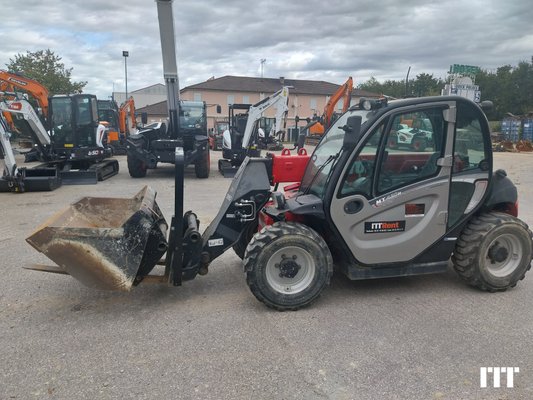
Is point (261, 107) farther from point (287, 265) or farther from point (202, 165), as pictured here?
point (287, 265)

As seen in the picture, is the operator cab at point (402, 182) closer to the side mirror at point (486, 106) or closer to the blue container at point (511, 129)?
→ the side mirror at point (486, 106)

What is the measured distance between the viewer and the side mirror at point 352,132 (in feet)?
12.2

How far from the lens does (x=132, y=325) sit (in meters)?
3.63

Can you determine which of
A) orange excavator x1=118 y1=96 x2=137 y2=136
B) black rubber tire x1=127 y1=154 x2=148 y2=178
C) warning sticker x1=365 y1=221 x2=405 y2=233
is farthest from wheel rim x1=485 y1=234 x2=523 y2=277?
orange excavator x1=118 y1=96 x2=137 y2=136

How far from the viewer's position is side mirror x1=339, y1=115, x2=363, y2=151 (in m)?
3.71

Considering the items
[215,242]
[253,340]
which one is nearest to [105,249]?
[215,242]

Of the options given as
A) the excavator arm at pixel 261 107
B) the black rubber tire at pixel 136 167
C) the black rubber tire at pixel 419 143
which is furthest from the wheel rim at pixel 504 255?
the black rubber tire at pixel 136 167

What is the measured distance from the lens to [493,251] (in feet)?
13.9

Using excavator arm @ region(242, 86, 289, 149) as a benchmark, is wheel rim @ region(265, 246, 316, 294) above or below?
below

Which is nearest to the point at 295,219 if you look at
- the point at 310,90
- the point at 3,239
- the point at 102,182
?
the point at 3,239

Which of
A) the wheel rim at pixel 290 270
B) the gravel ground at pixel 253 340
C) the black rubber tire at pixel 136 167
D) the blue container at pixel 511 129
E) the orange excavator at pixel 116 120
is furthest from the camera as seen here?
the blue container at pixel 511 129

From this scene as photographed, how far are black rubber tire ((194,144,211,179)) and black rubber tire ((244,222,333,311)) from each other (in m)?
9.93

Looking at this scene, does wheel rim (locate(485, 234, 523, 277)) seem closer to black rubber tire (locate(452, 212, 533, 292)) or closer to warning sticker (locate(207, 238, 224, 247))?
black rubber tire (locate(452, 212, 533, 292))

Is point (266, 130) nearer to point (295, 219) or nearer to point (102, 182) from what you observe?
point (102, 182)
